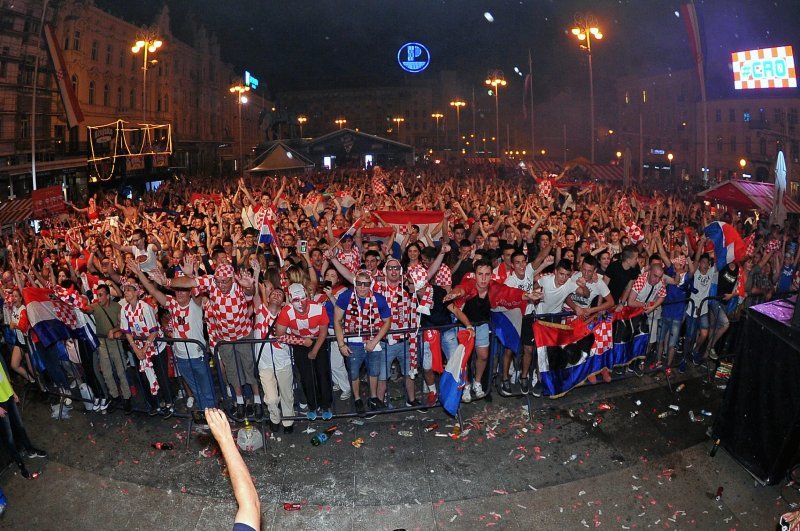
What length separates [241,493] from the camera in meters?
2.63

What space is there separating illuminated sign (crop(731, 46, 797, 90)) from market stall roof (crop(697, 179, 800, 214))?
78.7 feet

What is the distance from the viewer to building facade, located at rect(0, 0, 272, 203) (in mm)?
31109

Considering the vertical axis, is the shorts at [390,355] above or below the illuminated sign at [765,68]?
below

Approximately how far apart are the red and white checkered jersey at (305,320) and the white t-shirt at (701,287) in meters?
5.20

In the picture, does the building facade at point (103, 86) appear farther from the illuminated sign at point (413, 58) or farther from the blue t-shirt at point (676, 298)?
the blue t-shirt at point (676, 298)

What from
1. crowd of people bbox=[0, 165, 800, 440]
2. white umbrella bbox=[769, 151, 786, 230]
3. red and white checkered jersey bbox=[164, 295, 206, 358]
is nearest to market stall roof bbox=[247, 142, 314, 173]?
crowd of people bbox=[0, 165, 800, 440]

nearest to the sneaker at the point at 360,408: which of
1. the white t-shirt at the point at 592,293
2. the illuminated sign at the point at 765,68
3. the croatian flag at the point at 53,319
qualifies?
the white t-shirt at the point at 592,293

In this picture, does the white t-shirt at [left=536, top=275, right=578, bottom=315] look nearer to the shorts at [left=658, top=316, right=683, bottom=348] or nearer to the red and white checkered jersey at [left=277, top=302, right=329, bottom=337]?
the shorts at [left=658, top=316, right=683, bottom=348]

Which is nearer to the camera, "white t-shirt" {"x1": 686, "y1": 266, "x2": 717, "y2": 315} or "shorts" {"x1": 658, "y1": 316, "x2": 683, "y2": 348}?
"shorts" {"x1": 658, "y1": 316, "x2": 683, "y2": 348}

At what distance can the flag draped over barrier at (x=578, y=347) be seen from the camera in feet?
24.3

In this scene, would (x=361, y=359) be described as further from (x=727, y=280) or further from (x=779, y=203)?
(x=779, y=203)

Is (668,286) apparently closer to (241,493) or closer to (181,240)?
(241,493)

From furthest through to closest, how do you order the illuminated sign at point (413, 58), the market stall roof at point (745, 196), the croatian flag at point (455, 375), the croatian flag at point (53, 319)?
the illuminated sign at point (413, 58) < the market stall roof at point (745, 196) < the croatian flag at point (53, 319) < the croatian flag at point (455, 375)

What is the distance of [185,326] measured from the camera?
7152 mm
